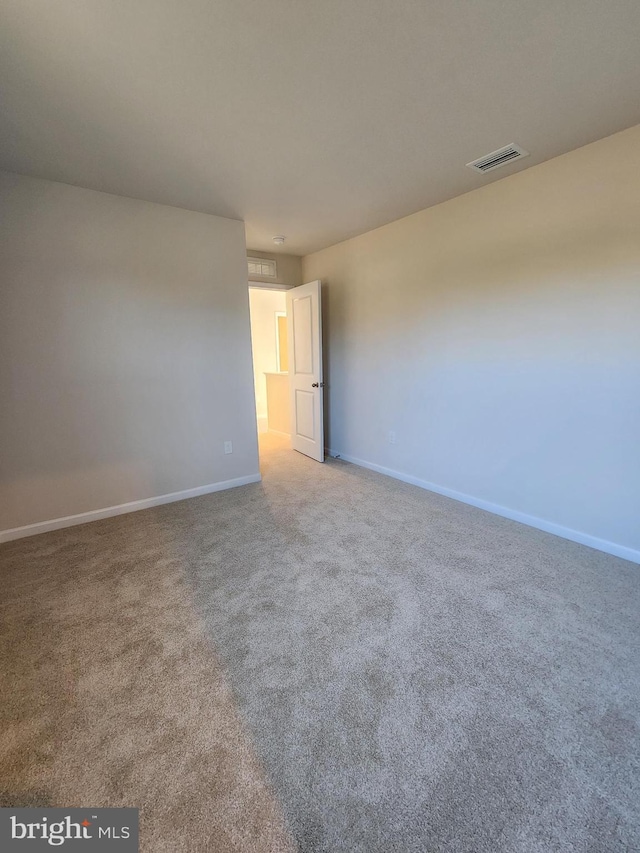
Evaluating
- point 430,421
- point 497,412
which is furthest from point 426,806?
point 430,421

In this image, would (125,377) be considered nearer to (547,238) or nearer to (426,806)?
(426,806)

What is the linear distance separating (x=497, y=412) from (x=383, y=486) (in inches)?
51.1

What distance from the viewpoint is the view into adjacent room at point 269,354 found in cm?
552

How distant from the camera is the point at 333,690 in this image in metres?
1.37

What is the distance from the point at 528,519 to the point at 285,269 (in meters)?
3.85

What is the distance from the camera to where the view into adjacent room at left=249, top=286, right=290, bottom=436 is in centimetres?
552

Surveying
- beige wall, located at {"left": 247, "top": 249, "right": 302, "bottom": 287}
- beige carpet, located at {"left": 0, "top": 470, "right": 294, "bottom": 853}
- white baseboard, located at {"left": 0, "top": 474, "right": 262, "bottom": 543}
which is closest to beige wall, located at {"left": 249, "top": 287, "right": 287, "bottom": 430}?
beige wall, located at {"left": 247, "top": 249, "right": 302, "bottom": 287}

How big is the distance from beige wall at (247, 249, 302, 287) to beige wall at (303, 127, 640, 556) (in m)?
1.04

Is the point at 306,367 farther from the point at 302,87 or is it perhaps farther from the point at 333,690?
the point at 333,690

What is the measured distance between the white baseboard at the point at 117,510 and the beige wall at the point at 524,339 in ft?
5.82

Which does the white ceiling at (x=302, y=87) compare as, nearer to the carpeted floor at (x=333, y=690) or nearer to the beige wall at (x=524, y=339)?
the beige wall at (x=524, y=339)

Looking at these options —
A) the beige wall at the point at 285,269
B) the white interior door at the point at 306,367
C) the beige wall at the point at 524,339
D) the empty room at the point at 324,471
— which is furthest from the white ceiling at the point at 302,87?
the beige wall at the point at 285,269

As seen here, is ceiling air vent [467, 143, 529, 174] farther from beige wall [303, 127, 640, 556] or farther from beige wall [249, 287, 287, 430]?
beige wall [249, 287, 287, 430]

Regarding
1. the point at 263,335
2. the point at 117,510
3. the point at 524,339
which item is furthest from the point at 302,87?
the point at 263,335
